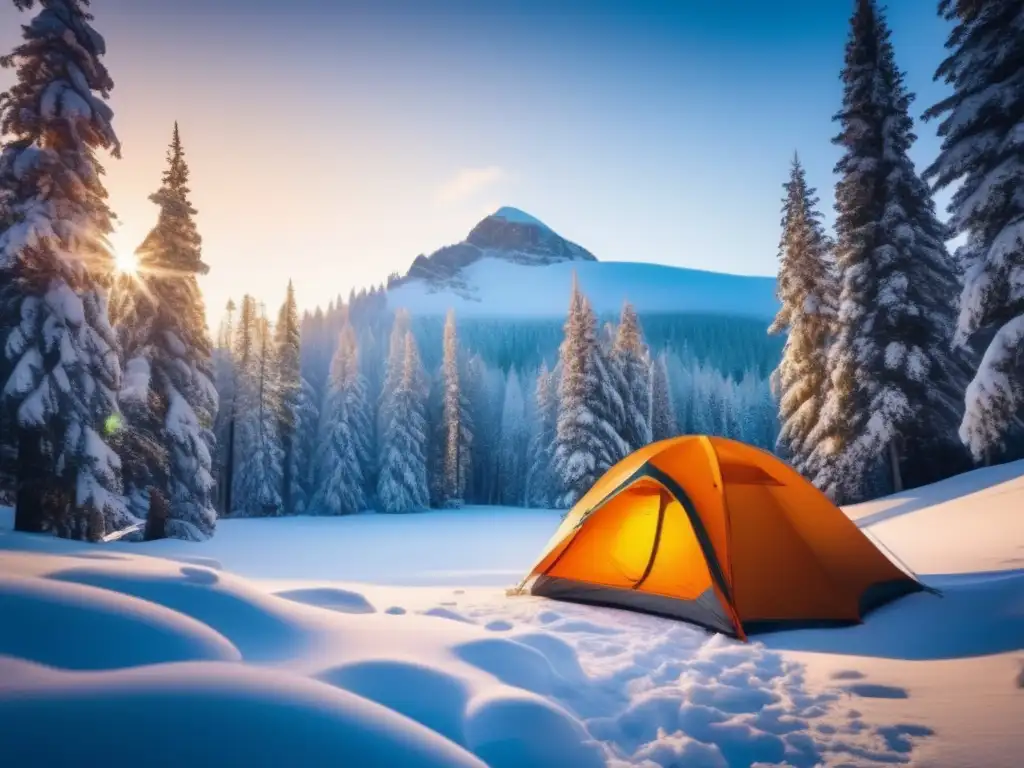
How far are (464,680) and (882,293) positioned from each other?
1725 centimetres

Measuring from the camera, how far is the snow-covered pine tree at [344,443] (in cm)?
3903

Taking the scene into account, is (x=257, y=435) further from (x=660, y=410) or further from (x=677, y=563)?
(x=677, y=563)

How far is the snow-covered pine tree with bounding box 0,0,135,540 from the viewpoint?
11.0 metres

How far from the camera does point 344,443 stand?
130 ft

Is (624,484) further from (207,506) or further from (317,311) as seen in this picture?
(317,311)

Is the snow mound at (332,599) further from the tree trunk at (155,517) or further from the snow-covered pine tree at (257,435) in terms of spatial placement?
the snow-covered pine tree at (257,435)

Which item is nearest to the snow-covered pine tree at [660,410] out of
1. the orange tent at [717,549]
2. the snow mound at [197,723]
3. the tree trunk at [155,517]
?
the tree trunk at [155,517]

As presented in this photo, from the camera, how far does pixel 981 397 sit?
9766mm

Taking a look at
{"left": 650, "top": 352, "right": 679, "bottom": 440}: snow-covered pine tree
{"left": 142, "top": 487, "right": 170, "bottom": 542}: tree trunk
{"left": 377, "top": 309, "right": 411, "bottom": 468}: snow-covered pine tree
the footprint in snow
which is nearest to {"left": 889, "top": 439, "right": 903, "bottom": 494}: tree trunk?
the footprint in snow

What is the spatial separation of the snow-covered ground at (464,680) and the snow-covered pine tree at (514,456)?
46.3 m

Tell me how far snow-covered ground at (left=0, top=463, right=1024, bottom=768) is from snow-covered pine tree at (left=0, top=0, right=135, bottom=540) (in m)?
5.61

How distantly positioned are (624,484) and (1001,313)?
8.58m

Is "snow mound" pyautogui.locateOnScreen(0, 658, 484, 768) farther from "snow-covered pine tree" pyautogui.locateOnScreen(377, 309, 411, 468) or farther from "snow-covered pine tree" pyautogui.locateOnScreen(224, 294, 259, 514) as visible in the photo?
"snow-covered pine tree" pyautogui.locateOnScreen(377, 309, 411, 468)

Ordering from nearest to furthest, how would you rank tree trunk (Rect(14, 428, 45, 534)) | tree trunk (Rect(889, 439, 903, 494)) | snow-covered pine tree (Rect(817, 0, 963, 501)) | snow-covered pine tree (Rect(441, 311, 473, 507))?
tree trunk (Rect(14, 428, 45, 534)) → snow-covered pine tree (Rect(817, 0, 963, 501)) → tree trunk (Rect(889, 439, 903, 494)) → snow-covered pine tree (Rect(441, 311, 473, 507))
